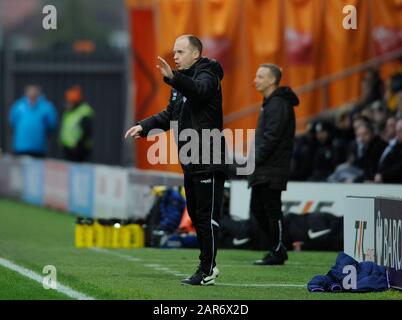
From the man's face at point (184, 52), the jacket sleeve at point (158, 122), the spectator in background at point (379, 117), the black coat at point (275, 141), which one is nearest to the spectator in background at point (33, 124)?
the spectator in background at point (379, 117)

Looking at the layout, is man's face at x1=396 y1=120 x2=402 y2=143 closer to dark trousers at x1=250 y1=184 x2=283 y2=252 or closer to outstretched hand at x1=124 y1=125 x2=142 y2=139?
dark trousers at x1=250 y1=184 x2=283 y2=252

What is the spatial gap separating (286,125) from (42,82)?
62.4ft

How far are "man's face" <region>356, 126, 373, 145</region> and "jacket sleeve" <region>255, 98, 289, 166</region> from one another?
13.7 ft

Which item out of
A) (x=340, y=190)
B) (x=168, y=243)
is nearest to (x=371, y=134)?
(x=340, y=190)

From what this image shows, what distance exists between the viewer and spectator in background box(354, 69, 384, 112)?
2148 centimetres

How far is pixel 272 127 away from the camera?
14.5 metres

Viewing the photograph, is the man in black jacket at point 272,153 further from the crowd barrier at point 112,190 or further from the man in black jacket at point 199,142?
the man in black jacket at point 199,142

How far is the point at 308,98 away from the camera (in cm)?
2253

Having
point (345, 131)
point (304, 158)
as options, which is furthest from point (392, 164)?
point (345, 131)

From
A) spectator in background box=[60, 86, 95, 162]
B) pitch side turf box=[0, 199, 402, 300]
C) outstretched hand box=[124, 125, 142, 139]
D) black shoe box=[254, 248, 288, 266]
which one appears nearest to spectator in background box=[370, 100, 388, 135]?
pitch side turf box=[0, 199, 402, 300]
